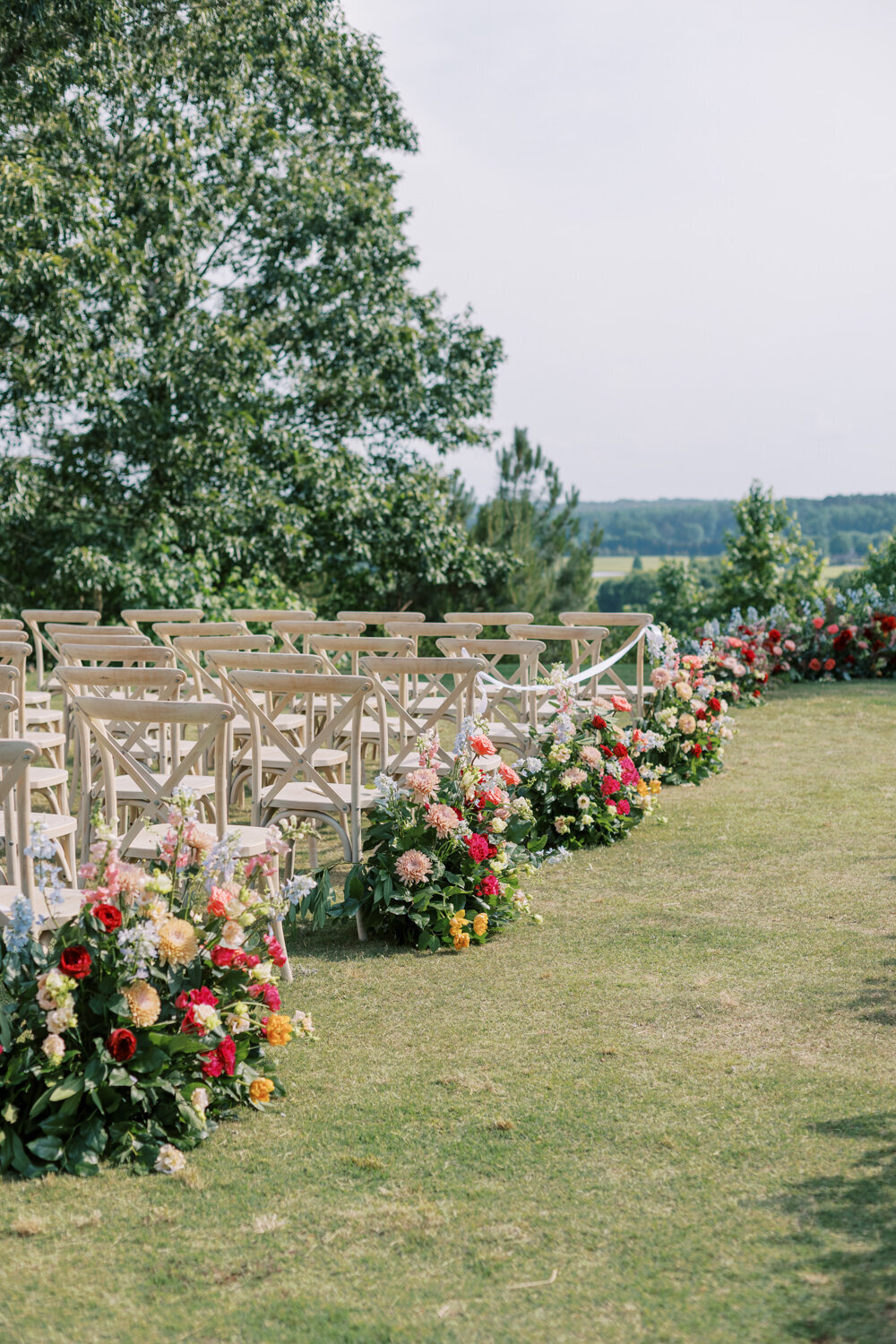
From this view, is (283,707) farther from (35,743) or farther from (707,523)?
(707,523)

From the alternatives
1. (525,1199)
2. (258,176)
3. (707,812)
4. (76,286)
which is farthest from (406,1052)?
(258,176)

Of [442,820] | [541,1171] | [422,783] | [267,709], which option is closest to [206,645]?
[267,709]

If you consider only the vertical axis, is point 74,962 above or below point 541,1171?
above

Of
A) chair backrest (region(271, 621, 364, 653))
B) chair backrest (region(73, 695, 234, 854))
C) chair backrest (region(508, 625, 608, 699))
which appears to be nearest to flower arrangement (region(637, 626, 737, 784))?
chair backrest (region(508, 625, 608, 699))

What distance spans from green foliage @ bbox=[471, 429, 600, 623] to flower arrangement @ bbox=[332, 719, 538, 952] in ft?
36.4

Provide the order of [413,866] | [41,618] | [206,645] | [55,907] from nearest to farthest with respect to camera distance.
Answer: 1. [55,907]
2. [413,866]
3. [206,645]
4. [41,618]

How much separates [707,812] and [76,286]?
8963 mm

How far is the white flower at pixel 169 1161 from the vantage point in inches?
103

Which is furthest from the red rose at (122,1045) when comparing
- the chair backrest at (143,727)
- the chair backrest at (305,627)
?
the chair backrest at (305,627)

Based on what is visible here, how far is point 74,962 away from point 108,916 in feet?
0.41

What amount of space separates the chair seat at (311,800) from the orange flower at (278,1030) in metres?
1.39

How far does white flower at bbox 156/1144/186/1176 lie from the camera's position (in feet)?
8.60

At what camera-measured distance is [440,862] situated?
429 cm

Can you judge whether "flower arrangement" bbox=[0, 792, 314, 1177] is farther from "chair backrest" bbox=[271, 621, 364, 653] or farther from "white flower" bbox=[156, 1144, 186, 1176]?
"chair backrest" bbox=[271, 621, 364, 653]
